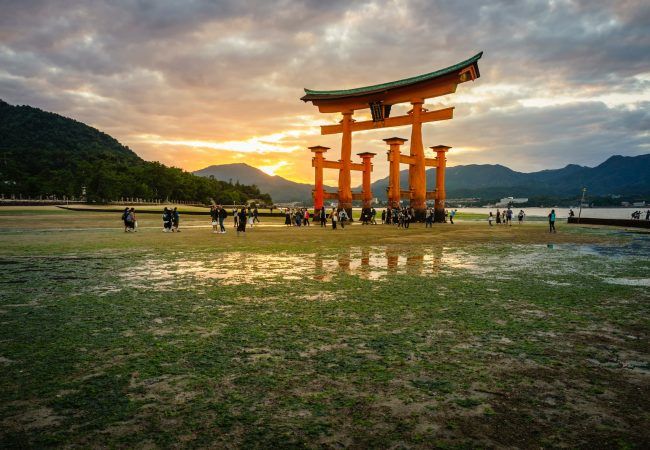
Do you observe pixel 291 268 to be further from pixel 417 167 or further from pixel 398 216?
pixel 417 167

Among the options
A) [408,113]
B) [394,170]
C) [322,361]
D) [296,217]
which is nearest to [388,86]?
[408,113]

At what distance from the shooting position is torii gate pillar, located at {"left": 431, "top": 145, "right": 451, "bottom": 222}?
40531mm

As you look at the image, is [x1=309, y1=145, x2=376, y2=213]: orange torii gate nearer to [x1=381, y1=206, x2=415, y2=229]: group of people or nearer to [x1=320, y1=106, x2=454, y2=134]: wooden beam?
[x1=320, y1=106, x2=454, y2=134]: wooden beam

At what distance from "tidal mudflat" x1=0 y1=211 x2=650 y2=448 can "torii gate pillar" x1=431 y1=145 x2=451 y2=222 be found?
32.5m

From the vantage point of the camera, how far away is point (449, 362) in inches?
153

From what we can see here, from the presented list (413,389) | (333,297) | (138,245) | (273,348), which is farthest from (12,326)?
(138,245)

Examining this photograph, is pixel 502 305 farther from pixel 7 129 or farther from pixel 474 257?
pixel 7 129

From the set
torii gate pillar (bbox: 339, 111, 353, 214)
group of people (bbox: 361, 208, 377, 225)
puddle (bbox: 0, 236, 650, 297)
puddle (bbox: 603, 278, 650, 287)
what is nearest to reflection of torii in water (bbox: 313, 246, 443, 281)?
puddle (bbox: 0, 236, 650, 297)

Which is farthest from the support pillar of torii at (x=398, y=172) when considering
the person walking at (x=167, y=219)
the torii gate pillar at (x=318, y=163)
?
the person walking at (x=167, y=219)

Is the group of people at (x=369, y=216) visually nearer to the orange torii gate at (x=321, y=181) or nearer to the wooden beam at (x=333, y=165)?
the orange torii gate at (x=321, y=181)

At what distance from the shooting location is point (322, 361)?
3906mm

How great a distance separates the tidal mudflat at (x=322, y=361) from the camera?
2684 mm

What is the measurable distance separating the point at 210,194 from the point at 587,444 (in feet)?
340

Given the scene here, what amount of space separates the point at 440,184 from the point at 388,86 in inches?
476
